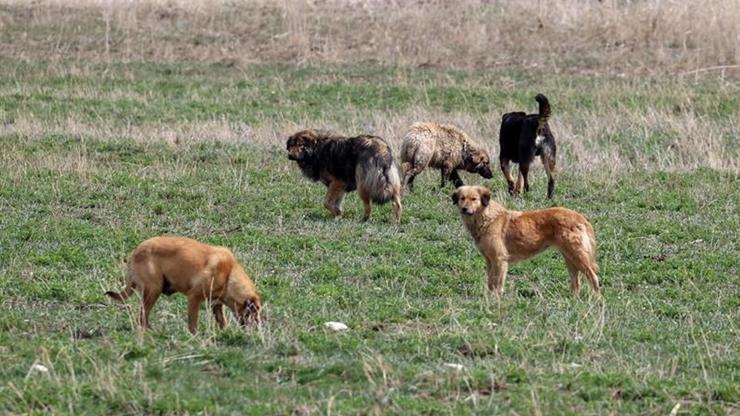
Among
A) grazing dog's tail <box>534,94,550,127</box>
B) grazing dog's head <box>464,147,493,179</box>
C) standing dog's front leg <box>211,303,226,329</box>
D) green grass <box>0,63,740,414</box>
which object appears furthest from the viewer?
grazing dog's head <box>464,147,493,179</box>

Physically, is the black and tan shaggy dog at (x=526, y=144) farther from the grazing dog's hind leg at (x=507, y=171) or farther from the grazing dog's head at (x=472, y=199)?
the grazing dog's head at (x=472, y=199)

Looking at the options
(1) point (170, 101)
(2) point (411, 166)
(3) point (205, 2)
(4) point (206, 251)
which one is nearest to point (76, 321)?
(4) point (206, 251)

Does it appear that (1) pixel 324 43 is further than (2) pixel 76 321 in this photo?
Yes

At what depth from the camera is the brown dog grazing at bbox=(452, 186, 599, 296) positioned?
11383 mm

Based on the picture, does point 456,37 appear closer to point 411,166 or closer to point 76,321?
point 411,166

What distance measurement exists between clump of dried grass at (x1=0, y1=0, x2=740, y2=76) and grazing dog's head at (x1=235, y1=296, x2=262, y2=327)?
64.4 feet

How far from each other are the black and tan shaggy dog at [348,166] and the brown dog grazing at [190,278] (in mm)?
5543

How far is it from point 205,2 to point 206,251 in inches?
979

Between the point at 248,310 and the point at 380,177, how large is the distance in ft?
18.4

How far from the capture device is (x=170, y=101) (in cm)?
2386

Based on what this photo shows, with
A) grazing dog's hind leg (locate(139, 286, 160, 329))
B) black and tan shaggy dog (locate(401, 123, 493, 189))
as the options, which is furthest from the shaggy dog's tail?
grazing dog's hind leg (locate(139, 286, 160, 329))

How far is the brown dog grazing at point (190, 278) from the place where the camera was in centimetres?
917

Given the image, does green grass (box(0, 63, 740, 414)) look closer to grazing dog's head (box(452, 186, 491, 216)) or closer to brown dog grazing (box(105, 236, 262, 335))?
brown dog grazing (box(105, 236, 262, 335))

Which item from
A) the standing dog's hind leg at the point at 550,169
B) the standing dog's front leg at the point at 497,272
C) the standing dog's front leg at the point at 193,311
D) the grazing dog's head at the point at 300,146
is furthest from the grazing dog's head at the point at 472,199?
the standing dog's hind leg at the point at 550,169
